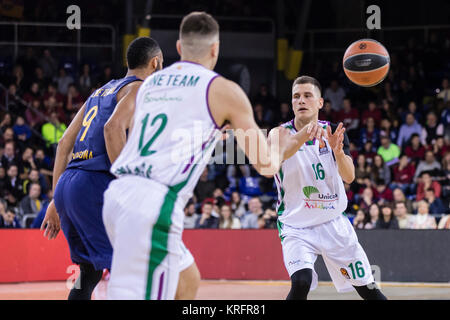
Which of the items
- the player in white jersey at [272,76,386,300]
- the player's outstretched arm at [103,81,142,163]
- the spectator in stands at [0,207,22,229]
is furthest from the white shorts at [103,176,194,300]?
the spectator in stands at [0,207,22,229]

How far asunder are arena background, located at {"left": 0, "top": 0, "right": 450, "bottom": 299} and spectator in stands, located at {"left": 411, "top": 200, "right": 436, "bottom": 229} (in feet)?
0.12

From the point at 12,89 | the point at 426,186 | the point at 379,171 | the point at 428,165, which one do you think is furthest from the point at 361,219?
the point at 12,89

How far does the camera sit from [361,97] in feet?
55.1

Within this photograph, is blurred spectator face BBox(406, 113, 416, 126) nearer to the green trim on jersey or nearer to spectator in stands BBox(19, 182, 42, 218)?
spectator in stands BBox(19, 182, 42, 218)

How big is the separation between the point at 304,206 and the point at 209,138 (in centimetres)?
229

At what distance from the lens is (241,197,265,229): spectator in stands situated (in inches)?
494

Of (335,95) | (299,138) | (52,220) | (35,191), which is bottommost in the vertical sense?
(35,191)

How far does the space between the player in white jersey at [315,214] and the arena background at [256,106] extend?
332 centimetres

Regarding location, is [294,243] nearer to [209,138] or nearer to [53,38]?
[209,138]

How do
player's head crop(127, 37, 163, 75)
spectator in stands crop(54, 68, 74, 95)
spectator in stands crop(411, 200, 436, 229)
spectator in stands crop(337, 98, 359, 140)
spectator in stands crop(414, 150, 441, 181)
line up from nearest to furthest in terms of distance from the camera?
player's head crop(127, 37, 163, 75) < spectator in stands crop(411, 200, 436, 229) < spectator in stands crop(414, 150, 441, 181) < spectator in stands crop(337, 98, 359, 140) < spectator in stands crop(54, 68, 74, 95)

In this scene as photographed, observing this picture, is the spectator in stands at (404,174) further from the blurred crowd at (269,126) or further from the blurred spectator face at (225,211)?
the blurred spectator face at (225,211)

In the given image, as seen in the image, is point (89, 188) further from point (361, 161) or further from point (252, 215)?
point (361, 161)

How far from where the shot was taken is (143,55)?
4938 millimetres

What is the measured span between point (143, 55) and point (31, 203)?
25.7 ft
